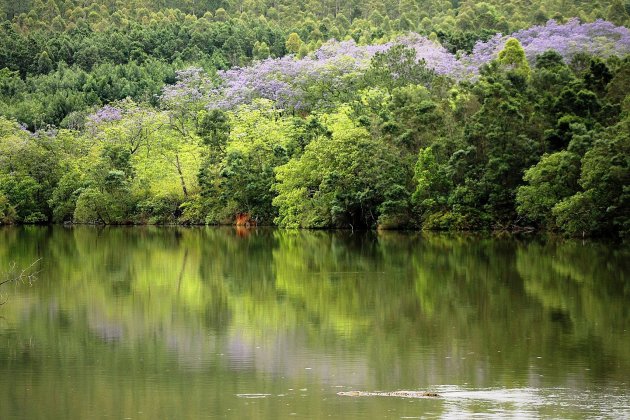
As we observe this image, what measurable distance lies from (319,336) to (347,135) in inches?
1517

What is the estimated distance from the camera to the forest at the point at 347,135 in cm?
5250

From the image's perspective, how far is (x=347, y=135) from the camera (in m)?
58.8

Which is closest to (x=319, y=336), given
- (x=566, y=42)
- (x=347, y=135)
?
(x=347, y=135)

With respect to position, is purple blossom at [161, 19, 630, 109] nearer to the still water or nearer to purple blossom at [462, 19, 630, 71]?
purple blossom at [462, 19, 630, 71]

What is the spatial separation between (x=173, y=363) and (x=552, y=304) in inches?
435

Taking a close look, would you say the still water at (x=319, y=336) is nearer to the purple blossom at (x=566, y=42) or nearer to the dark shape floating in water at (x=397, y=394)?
the dark shape floating in water at (x=397, y=394)

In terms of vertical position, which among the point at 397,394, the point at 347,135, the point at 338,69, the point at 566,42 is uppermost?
the point at 566,42

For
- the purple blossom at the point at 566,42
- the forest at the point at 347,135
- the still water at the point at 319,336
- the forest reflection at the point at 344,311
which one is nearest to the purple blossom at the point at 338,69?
the purple blossom at the point at 566,42

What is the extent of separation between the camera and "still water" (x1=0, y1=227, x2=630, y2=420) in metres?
14.9

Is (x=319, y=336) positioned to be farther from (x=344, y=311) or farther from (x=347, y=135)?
(x=347, y=135)

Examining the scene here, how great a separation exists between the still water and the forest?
13.0 metres

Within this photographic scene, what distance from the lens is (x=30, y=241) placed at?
51781 millimetres

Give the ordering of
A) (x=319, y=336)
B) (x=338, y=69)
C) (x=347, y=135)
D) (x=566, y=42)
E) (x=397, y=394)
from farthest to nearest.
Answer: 1. (x=566, y=42)
2. (x=338, y=69)
3. (x=347, y=135)
4. (x=319, y=336)
5. (x=397, y=394)

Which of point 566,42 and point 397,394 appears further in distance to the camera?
point 566,42
